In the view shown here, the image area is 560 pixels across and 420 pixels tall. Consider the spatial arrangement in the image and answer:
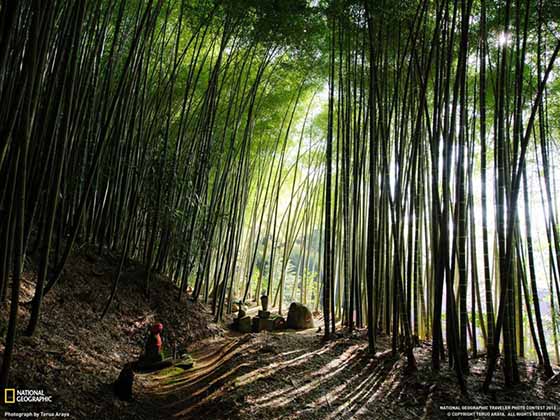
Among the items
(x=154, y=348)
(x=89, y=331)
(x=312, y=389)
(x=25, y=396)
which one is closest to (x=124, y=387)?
(x=25, y=396)

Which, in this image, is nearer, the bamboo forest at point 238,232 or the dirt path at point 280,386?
the bamboo forest at point 238,232

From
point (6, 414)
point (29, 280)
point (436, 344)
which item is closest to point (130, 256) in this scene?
point (29, 280)

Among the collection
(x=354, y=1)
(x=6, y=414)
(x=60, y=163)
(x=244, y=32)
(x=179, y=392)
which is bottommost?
(x=179, y=392)

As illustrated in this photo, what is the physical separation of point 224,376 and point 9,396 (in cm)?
131

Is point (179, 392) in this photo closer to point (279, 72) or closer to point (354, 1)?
point (354, 1)

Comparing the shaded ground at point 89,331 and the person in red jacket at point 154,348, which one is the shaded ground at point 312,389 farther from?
the shaded ground at point 89,331

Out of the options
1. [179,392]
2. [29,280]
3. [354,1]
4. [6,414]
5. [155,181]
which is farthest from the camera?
[155,181]

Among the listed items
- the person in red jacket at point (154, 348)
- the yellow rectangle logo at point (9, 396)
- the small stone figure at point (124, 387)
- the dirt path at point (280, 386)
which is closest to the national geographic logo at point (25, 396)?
the yellow rectangle logo at point (9, 396)

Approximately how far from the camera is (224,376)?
2.44 meters

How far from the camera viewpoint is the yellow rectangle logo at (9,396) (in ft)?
4.91

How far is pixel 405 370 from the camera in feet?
8.63

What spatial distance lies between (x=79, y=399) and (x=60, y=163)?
4.43ft

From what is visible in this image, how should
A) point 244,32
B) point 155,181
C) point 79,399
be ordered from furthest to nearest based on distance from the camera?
point 244,32 < point 155,181 < point 79,399

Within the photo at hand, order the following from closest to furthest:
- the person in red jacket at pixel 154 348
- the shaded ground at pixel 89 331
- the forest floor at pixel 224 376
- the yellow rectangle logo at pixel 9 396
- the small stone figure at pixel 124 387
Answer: the yellow rectangle logo at pixel 9 396 → the shaded ground at pixel 89 331 → the forest floor at pixel 224 376 → the small stone figure at pixel 124 387 → the person in red jacket at pixel 154 348
